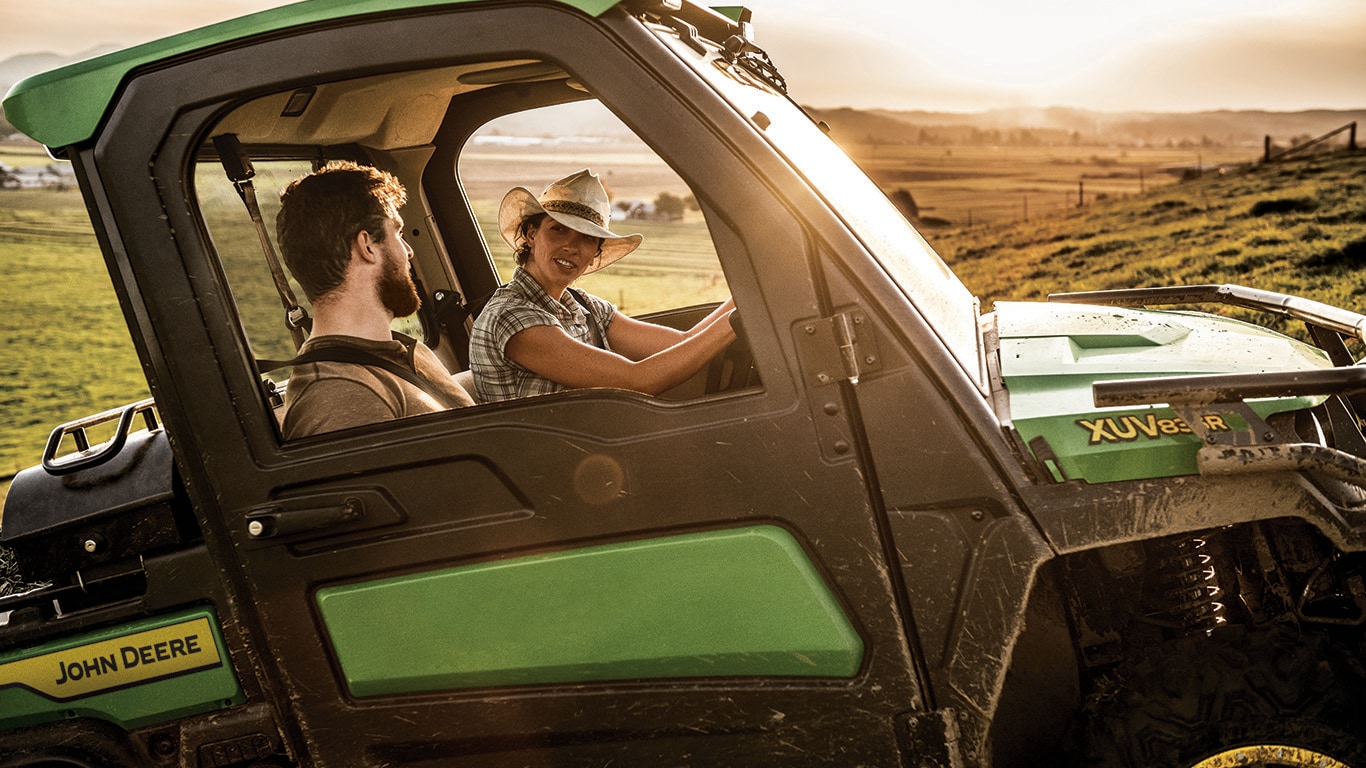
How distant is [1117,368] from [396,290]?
1.65m

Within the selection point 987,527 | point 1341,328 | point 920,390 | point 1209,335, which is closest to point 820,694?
point 987,527

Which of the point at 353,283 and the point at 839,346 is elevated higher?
the point at 353,283

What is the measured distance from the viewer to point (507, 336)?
115 inches

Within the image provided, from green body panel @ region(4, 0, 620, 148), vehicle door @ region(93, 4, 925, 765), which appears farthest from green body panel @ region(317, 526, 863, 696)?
green body panel @ region(4, 0, 620, 148)

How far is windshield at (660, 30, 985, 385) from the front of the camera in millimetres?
2203

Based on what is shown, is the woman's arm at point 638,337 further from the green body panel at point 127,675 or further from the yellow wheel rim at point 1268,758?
the yellow wheel rim at point 1268,758

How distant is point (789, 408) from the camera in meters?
2.12

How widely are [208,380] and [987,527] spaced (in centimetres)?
156

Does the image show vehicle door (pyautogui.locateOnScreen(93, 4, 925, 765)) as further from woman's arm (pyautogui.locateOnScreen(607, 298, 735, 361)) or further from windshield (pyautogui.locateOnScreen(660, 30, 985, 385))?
woman's arm (pyautogui.locateOnScreen(607, 298, 735, 361))

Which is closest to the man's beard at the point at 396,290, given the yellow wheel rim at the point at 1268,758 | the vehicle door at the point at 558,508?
the vehicle door at the point at 558,508

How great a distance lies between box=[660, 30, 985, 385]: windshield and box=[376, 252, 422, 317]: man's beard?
2.95ft

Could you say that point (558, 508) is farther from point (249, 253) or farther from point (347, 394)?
point (249, 253)

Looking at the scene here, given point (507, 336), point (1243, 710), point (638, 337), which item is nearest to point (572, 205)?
point (507, 336)

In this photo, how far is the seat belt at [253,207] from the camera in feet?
8.45
